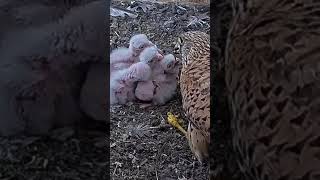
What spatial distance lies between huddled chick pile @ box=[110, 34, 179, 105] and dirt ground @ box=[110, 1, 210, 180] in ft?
0.11

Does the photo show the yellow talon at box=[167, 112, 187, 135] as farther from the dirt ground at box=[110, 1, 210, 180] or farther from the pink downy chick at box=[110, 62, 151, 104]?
the pink downy chick at box=[110, 62, 151, 104]

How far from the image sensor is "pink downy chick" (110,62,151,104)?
7.09 feet

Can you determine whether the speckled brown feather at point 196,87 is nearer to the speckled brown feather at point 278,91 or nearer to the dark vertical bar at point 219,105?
the dark vertical bar at point 219,105

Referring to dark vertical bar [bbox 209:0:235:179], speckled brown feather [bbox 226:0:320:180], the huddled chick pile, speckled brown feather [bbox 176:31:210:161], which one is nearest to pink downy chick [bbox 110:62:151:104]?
the huddled chick pile

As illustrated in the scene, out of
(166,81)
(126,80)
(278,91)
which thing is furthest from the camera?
(166,81)

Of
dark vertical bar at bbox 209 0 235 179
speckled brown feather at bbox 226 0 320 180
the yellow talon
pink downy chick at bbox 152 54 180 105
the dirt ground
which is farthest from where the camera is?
pink downy chick at bbox 152 54 180 105

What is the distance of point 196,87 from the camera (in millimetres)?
2096

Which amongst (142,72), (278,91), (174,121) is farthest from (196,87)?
(278,91)

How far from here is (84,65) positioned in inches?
73.6

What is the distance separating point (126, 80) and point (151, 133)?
0.21 metres

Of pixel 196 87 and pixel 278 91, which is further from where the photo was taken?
pixel 196 87

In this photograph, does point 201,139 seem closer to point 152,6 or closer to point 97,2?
point 97,2

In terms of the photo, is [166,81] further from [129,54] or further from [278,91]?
[278,91]

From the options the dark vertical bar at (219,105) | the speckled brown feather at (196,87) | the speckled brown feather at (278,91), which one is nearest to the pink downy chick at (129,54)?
the speckled brown feather at (196,87)
